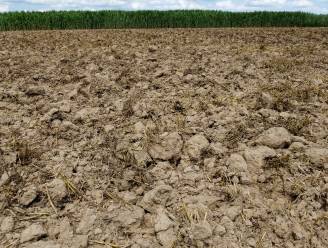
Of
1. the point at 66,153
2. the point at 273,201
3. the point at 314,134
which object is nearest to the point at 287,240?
the point at 273,201

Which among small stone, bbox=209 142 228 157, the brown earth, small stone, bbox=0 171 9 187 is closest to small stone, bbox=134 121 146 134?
the brown earth

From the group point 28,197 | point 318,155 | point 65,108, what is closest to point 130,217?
point 28,197

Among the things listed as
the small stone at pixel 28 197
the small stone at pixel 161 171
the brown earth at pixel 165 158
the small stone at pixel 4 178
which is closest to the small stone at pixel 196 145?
the brown earth at pixel 165 158

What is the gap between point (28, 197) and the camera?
282 centimetres

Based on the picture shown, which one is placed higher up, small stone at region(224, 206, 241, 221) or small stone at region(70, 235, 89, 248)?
small stone at region(224, 206, 241, 221)

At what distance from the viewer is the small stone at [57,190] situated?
111 inches

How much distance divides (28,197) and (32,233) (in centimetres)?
33

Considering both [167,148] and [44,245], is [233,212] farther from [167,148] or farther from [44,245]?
[44,245]

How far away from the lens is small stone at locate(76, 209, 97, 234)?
2594 mm

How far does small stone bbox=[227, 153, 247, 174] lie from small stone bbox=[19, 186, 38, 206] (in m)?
1.33

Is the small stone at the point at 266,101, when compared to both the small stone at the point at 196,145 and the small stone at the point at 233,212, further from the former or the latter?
the small stone at the point at 233,212

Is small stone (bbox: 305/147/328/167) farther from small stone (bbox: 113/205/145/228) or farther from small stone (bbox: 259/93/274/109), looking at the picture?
small stone (bbox: 113/205/145/228)

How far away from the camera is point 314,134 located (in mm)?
3391

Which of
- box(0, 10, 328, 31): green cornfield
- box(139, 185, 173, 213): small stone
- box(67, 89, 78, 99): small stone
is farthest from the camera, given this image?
box(0, 10, 328, 31): green cornfield
